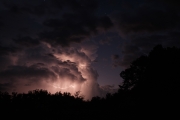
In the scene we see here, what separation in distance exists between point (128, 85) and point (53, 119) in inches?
1065

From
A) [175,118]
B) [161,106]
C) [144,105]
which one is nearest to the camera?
[175,118]

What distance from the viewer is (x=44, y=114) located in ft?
82.1

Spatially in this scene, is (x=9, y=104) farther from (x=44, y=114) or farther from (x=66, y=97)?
(x=66, y=97)

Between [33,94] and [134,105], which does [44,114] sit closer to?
[33,94]

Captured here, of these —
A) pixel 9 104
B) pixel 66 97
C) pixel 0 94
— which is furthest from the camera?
pixel 66 97

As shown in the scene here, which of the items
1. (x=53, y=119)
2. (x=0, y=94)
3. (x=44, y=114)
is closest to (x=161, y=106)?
(x=53, y=119)

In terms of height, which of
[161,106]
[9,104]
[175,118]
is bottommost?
[175,118]

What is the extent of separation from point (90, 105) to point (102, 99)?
4.79 m

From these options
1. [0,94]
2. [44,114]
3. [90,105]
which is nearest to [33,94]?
[0,94]

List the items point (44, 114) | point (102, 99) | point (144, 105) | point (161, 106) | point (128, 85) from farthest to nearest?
point (128, 85)
point (102, 99)
point (44, 114)
point (144, 105)
point (161, 106)

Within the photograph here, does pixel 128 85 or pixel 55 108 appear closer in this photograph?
pixel 55 108

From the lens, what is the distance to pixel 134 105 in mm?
24609

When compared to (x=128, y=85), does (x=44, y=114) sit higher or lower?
lower

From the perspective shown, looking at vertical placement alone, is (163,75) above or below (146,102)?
above
